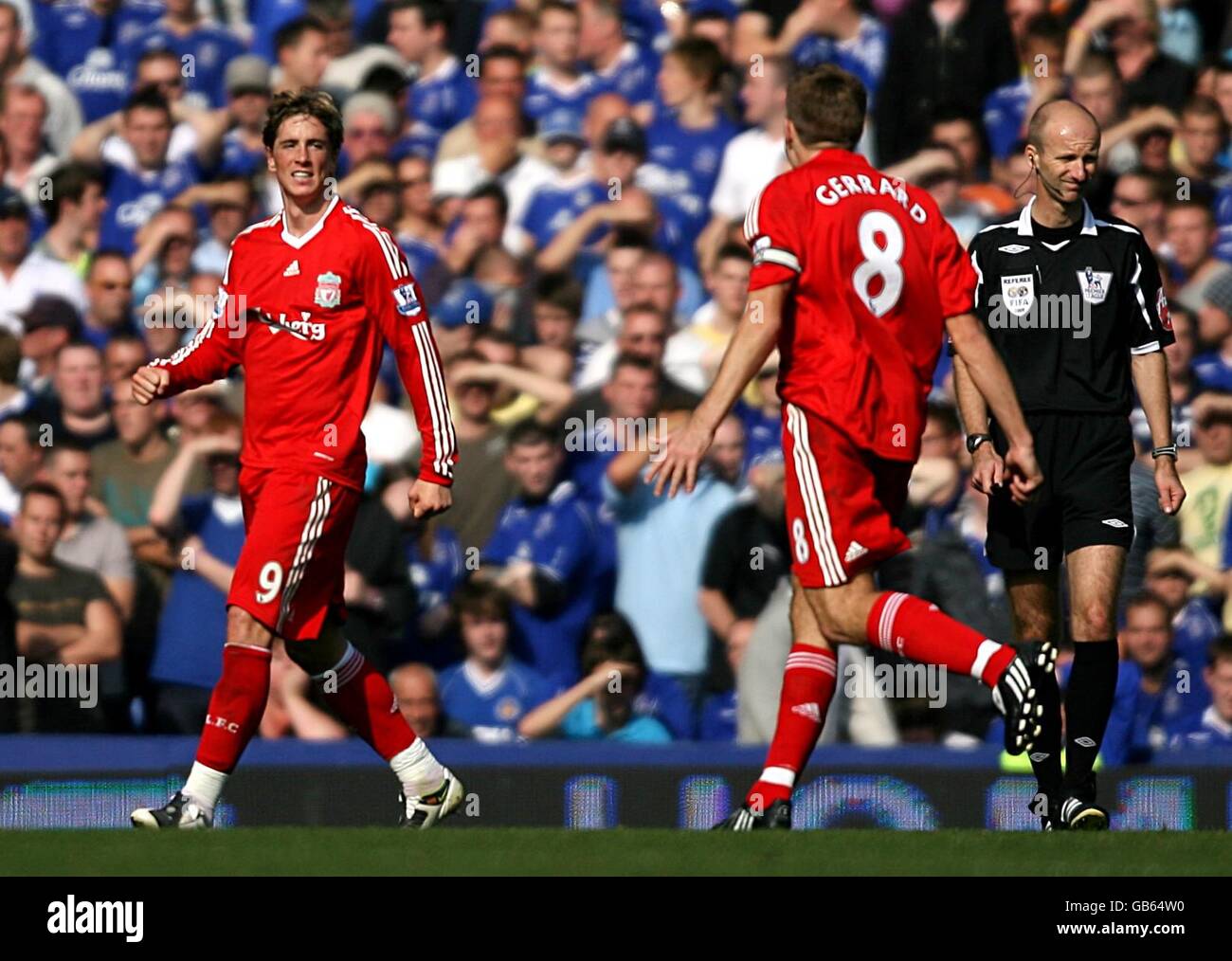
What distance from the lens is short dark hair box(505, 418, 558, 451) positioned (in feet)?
33.6

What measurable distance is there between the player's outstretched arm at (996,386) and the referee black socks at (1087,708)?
2.26 ft

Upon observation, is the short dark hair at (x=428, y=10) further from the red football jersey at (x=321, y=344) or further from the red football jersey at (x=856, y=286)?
the red football jersey at (x=856, y=286)

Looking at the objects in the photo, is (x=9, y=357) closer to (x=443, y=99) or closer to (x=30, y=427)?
(x=30, y=427)

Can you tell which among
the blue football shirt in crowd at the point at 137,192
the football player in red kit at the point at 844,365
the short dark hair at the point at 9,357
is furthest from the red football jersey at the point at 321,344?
the blue football shirt in crowd at the point at 137,192

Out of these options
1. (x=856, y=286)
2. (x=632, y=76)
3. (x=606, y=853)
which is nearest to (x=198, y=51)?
(x=632, y=76)

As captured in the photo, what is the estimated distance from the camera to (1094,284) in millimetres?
7379

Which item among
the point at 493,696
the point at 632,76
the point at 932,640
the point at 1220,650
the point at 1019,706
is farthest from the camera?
the point at 632,76

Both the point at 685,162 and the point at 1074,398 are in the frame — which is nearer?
the point at 1074,398

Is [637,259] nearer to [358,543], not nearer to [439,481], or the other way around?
[358,543]

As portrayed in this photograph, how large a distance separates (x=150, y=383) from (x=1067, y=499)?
2.75 metres

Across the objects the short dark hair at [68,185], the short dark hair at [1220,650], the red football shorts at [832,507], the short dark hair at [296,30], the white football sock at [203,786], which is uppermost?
the short dark hair at [296,30]

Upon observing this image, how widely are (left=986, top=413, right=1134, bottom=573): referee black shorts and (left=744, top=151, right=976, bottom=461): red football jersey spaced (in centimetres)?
69

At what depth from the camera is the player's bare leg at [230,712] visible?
7.12 meters
